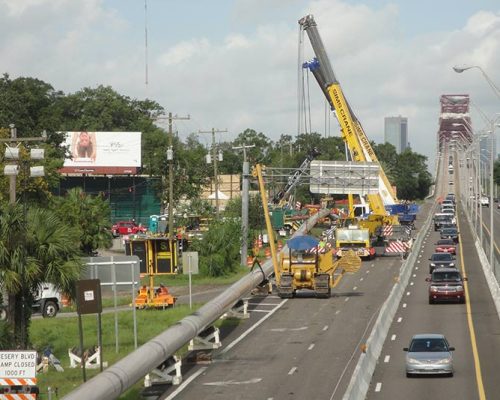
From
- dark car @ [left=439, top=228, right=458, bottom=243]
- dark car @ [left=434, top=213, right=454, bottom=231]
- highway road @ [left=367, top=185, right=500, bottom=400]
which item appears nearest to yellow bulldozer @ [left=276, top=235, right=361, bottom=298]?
highway road @ [left=367, top=185, right=500, bottom=400]

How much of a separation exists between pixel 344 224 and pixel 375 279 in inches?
896

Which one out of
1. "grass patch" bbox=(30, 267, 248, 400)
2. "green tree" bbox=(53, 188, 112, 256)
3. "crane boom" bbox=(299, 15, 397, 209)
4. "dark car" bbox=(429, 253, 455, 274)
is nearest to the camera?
"grass patch" bbox=(30, 267, 248, 400)

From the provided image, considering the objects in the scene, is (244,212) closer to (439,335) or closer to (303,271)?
(303,271)

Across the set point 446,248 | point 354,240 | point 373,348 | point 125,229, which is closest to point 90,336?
point 373,348

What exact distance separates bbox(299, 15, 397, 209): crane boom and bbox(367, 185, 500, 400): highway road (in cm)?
2261

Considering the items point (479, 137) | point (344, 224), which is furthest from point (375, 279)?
point (479, 137)

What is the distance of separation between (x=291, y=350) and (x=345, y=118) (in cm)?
5175

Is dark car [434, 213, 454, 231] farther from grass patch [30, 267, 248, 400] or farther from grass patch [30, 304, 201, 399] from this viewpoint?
grass patch [30, 304, 201, 399]

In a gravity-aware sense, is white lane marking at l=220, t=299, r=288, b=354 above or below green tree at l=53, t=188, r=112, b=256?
below

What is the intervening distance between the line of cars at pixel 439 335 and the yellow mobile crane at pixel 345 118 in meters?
5.45

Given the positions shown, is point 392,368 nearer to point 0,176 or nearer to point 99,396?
point 99,396

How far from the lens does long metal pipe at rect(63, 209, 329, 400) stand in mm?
25500

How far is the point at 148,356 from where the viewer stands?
30.2 meters

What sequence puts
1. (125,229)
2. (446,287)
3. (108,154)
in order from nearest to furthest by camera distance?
(446,287) → (125,229) → (108,154)
